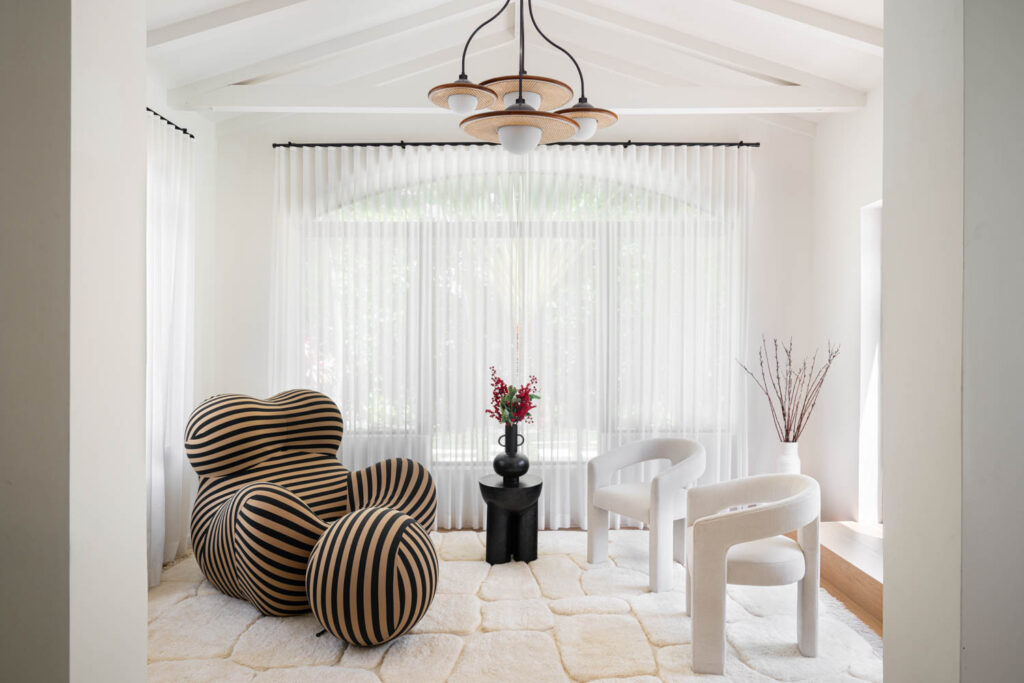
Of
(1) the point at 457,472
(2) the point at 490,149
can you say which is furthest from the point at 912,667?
(2) the point at 490,149

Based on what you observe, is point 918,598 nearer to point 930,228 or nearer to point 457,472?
point 930,228

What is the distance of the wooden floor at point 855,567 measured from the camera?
2988 millimetres

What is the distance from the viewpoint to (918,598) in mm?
1100

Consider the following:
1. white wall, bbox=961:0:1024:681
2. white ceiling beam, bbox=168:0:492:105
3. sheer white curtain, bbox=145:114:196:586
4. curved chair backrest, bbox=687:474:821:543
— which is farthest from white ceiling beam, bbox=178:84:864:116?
white wall, bbox=961:0:1024:681

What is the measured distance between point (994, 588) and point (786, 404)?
3.54 meters

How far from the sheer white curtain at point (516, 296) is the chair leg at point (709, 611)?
183 cm

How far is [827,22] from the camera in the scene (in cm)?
316

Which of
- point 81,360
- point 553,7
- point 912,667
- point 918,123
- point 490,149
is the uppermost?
point 553,7

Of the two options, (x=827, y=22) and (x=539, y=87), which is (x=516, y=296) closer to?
(x=539, y=87)

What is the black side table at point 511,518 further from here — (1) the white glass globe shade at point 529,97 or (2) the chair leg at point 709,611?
(1) the white glass globe shade at point 529,97

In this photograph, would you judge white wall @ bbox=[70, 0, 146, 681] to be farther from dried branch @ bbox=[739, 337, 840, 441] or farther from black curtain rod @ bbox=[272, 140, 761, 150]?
dried branch @ bbox=[739, 337, 840, 441]

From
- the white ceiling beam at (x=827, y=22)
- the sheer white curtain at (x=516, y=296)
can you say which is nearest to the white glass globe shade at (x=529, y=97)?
the white ceiling beam at (x=827, y=22)

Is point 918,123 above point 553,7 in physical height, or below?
below

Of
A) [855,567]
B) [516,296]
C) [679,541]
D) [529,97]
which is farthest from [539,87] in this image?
[855,567]
